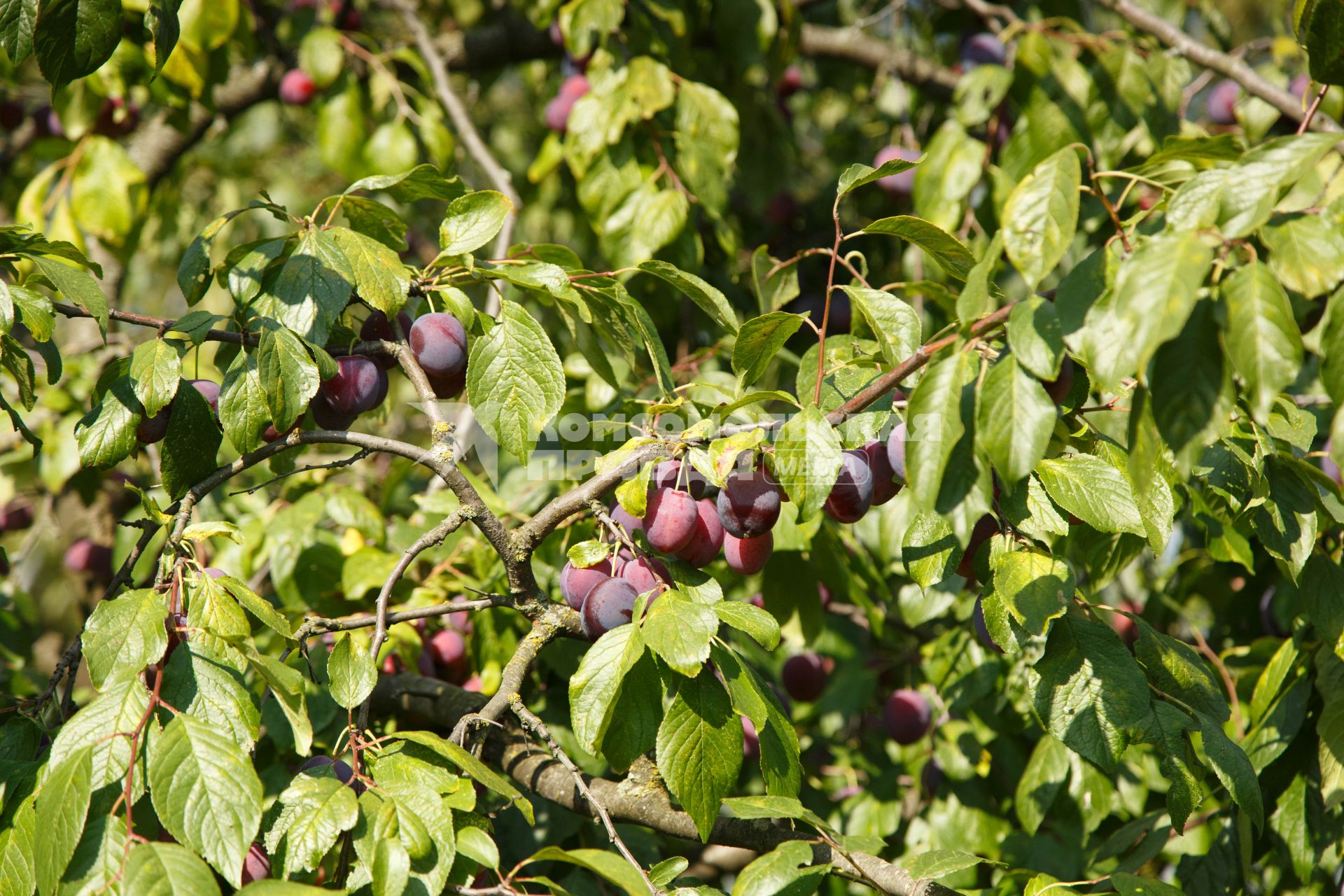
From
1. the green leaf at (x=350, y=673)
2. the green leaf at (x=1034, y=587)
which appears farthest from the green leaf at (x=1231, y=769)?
the green leaf at (x=350, y=673)

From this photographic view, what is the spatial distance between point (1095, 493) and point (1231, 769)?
283 millimetres

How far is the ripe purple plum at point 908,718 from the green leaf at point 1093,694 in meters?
0.92

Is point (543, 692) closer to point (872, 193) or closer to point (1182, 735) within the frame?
point (1182, 735)

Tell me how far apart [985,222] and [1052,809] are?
104 centimetres

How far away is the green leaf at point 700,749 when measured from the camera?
76cm

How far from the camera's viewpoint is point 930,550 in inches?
33.2

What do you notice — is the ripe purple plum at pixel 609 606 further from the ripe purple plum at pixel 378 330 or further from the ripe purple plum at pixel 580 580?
the ripe purple plum at pixel 378 330

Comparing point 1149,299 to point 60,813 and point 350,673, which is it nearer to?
point 350,673

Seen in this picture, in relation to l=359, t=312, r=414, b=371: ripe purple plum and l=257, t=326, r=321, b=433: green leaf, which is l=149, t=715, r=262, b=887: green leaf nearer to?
l=257, t=326, r=321, b=433: green leaf

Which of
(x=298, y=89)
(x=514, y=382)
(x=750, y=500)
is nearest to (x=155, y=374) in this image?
(x=514, y=382)

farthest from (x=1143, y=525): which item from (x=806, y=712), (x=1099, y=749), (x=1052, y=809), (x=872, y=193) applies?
(x=872, y=193)

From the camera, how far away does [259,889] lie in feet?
2.15

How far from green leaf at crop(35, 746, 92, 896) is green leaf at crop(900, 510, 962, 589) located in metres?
0.63

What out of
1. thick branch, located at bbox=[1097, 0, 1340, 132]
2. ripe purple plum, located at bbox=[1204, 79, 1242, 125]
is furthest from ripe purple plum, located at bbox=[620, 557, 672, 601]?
ripe purple plum, located at bbox=[1204, 79, 1242, 125]
